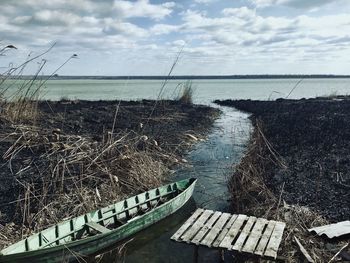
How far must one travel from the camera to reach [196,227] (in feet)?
23.1

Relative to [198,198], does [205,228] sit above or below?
above

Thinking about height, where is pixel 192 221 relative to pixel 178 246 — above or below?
above

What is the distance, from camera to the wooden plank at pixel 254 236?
6133 mm

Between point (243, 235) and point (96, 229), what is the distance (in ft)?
9.49

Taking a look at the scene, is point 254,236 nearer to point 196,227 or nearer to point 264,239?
point 264,239

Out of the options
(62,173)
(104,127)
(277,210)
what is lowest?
(277,210)

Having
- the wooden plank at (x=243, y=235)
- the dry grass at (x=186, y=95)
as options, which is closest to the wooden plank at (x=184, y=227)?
the wooden plank at (x=243, y=235)

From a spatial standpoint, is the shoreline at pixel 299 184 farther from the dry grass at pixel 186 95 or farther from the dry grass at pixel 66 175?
A: the dry grass at pixel 186 95

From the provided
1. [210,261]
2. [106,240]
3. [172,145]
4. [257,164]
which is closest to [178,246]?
[210,261]

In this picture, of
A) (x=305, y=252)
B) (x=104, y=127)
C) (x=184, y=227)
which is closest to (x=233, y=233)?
(x=184, y=227)

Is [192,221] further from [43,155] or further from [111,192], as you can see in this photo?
[43,155]

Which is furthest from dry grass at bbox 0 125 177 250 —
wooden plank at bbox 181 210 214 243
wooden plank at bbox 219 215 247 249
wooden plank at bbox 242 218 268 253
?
wooden plank at bbox 242 218 268 253

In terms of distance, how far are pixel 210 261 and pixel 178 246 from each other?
3.16 ft

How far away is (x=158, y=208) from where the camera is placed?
9164 millimetres
